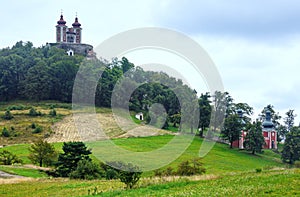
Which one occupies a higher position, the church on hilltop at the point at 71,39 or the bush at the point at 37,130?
the church on hilltop at the point at 71,39

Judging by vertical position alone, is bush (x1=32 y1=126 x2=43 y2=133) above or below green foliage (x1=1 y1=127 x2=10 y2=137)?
above

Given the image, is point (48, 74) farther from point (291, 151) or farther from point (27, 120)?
point (291, 151)

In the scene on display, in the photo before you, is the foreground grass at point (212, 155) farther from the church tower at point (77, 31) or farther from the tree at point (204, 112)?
the church tower at point (77, 31)

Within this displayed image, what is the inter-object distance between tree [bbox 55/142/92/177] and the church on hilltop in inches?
3787

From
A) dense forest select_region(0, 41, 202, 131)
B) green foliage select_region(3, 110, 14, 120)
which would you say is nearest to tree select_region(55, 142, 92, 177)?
dense forest select_region(0, 41, 202, 131)

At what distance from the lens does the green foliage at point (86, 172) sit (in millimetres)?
43594

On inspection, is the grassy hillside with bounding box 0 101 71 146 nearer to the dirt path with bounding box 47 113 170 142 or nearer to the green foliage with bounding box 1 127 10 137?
the green foliage with bounding box 1 127 10 137

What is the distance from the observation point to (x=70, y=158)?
49.4 meters

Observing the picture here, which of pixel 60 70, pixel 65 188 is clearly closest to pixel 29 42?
pixel 60 70

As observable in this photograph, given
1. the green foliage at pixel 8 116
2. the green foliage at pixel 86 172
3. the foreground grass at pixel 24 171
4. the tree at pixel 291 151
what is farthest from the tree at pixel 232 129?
the green foliage at pixel 86 172

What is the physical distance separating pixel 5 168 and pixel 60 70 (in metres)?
76.4

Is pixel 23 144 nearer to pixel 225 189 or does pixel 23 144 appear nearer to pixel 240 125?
pixel 240 125

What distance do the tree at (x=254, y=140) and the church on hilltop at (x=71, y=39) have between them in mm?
65800

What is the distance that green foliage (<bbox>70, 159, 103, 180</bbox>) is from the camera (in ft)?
143
